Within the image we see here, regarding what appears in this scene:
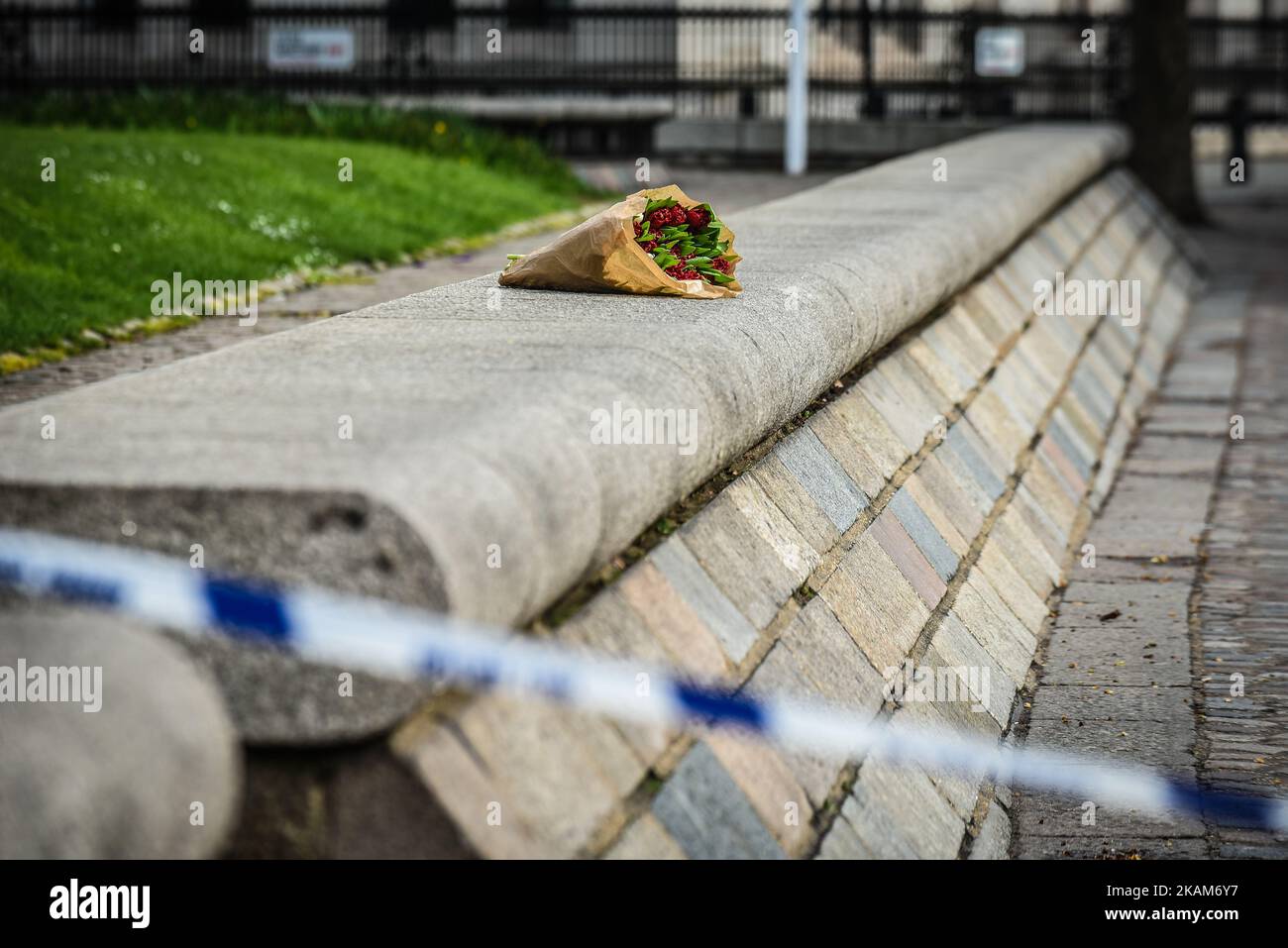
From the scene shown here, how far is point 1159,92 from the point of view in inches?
754

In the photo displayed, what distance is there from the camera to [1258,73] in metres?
31.3

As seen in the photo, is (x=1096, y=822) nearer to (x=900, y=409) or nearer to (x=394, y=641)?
(x=900, y=409)

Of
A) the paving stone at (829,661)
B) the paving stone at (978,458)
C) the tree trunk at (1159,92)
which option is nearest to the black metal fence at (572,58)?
the tree trunk at (1159,92)

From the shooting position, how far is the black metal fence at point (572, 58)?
22453mm

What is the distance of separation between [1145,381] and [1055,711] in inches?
221

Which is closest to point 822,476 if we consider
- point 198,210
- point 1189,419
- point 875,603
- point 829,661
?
point 875,603

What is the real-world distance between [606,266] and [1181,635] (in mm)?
2263

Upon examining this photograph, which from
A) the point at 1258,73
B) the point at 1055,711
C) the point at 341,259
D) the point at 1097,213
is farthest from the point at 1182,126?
the point at 1055,711

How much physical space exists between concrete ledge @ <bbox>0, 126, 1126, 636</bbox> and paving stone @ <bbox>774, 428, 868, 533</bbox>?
0.41ft

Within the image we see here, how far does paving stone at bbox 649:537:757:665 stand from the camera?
3.70m

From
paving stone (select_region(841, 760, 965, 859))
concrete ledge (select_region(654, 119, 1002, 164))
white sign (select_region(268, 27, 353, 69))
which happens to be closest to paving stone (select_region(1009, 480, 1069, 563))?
paving stone (select_region(841, 760, 965, 859))

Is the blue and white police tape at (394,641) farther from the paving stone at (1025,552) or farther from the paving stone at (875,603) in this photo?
the paving stone at (1025,552)

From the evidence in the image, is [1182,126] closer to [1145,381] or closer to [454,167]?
[454,167]

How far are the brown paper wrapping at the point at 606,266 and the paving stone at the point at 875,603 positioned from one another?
948 mm
